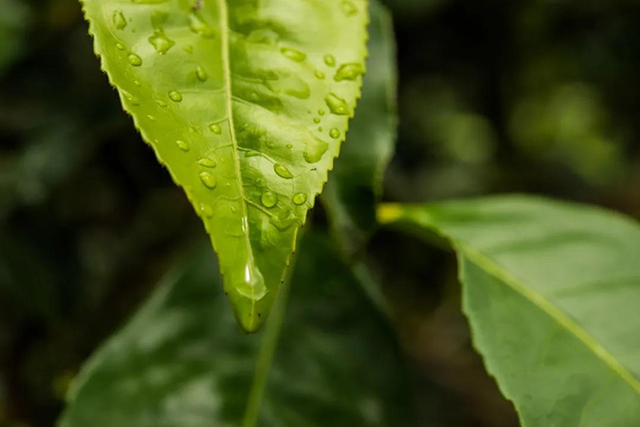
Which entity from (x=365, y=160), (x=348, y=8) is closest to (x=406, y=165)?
(x=365, y=160)

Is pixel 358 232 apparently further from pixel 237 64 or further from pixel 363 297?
pixel 237 64

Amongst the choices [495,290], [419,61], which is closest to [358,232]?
[495,290]

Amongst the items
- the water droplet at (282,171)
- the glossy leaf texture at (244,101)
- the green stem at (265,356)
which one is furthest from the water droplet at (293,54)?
the green stem at (265,356)

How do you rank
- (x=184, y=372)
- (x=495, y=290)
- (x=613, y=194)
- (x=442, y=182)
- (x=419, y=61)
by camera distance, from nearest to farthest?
(x=495, y=290), (x=184, y=372), (x=419, y=61), (x=442, y=182), (x=613, y=194)

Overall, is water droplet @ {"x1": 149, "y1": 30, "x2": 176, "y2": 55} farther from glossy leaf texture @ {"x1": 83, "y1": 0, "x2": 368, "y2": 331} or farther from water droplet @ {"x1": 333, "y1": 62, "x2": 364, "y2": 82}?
water droplet @ {"x1": 333, "y1": 62, "x2": 364, "y2": 82}

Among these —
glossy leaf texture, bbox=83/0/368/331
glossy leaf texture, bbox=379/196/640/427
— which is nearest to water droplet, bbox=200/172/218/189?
glossy leaf texture, bbox=83/0/368/331

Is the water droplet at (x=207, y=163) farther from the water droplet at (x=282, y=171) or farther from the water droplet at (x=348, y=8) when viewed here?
the water droplet at (x=348, y=8)

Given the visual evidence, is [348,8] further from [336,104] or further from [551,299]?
[551,299]
